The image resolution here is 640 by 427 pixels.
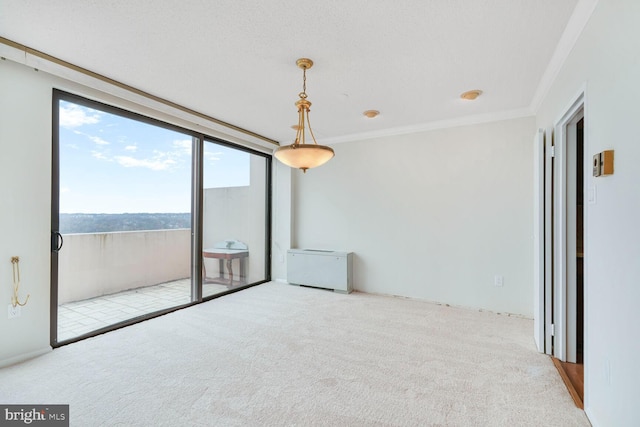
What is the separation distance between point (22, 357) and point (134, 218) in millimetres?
1467

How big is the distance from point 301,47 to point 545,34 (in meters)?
1.70

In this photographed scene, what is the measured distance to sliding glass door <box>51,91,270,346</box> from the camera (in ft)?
8.98

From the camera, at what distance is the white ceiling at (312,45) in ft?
5.92

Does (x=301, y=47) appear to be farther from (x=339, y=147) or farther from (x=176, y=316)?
(x=176, y=316)

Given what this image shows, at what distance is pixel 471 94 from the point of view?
9.87 ft

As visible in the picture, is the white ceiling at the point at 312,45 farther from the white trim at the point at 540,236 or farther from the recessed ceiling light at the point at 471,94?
the white trim at the point at 540,236

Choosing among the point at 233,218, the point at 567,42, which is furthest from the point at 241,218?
the point at 567,42

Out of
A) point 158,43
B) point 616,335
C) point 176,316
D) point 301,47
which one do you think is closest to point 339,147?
point 301,47

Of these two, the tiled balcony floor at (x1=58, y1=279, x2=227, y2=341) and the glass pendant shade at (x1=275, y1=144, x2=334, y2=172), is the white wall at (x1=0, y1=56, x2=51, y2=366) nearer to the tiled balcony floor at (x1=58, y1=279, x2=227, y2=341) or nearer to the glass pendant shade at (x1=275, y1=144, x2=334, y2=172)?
the tiled balcony floor at (x1=58, y1=279, x2=227, y2=341)

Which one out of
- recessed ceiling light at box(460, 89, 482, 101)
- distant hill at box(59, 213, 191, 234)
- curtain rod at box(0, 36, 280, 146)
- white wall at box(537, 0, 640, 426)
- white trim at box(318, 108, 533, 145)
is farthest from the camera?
white trim at box(318, 108, 533, 145)

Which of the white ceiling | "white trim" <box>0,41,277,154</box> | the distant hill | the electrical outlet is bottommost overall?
the electrical outlet

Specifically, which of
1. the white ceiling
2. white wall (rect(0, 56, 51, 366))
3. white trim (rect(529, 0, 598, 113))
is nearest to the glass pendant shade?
the white ceiling

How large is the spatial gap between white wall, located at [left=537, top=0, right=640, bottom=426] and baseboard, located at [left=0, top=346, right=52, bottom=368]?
3.86 m

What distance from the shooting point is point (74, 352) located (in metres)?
2.50
